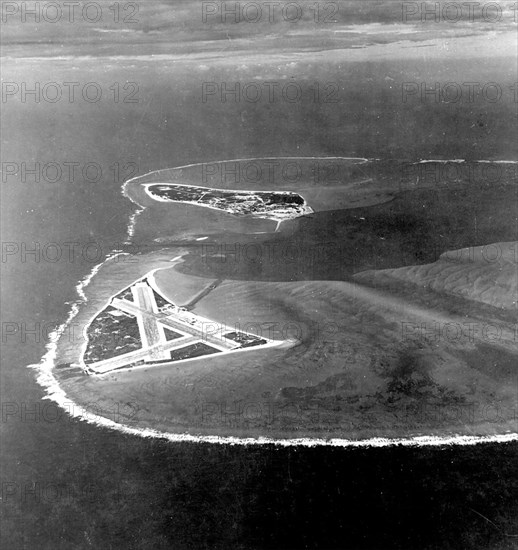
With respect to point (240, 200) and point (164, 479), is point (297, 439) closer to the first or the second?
point (164, 479)

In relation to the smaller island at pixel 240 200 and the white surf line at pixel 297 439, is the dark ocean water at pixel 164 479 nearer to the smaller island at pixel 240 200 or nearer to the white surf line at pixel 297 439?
the white surf line at pixel 297 439

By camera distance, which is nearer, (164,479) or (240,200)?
(164,479)

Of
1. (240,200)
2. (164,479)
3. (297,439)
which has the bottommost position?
(164,479)

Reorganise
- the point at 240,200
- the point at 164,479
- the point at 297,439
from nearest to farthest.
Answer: the point at 164,479
the point at 297,439
the point at 240,200

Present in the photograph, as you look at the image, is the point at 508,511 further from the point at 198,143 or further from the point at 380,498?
the point at 198,143

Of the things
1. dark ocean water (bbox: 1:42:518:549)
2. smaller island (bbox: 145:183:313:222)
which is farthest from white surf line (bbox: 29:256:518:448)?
smaller island (bbox: 145:183:313:222)

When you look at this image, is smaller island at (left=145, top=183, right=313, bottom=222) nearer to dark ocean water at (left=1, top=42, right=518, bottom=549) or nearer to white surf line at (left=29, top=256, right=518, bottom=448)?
dark ocean water at (left=1, top=42, right=518, bottom=549)

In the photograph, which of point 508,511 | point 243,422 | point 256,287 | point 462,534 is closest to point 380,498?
point 462,534

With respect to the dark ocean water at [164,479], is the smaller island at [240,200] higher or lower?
higher

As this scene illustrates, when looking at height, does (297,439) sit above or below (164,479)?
above

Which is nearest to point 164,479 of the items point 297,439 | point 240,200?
point 297,439

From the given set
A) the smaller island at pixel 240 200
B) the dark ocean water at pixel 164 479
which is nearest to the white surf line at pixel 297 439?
the dark ocean water at pixel 164 479
